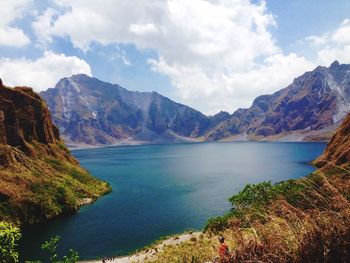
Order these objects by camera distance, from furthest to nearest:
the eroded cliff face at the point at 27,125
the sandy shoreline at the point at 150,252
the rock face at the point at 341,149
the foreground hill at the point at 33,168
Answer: the rock face at the point at 341,149, the eroded cliff face at the point at 27,125, the foreground hill at the point at 33,168, the sandy shoreline at the point at 150,252

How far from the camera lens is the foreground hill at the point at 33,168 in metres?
106

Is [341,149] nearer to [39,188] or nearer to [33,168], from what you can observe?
[39,188]

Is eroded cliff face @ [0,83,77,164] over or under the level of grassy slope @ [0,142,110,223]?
over

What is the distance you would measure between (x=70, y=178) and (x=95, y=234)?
5858 cm

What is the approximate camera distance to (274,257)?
1497 centimetres

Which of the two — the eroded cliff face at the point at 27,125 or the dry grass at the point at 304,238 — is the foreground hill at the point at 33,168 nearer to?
the eroded cliff face at the point at 27,125

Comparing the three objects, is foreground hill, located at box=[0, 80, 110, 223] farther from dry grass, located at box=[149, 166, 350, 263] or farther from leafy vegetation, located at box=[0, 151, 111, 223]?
dry grass, located at box=[149, 166, 350, 263]

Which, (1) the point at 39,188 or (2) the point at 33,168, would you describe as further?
(2) the point at 33,168

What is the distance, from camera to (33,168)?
435 feet

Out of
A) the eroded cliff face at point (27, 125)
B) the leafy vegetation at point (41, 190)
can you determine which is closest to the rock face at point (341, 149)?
the leafy vegetation at point (41, 190)

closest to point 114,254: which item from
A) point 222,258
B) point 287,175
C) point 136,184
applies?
point 222,258

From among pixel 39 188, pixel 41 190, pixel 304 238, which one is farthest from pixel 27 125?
pixel 304 238

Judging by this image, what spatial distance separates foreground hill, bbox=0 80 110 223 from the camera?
106 meters

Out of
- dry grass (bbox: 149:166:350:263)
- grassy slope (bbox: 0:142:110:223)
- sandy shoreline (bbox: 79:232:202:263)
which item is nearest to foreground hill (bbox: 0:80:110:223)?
grassy slope (bbox: 0:142:110:223)
